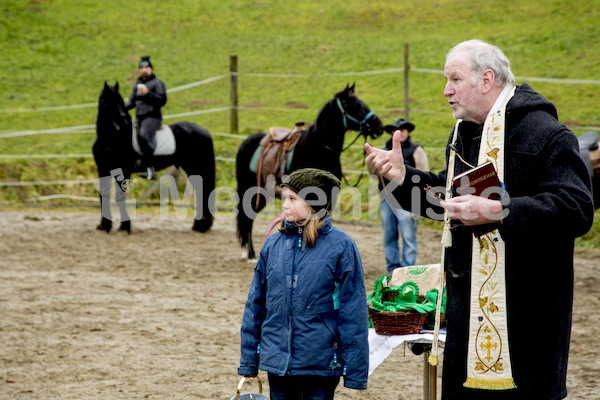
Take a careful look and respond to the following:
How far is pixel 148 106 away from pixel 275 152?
124 inches

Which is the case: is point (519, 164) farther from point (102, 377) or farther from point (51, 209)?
point (51, 209)

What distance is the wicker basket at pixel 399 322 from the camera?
3.01 m

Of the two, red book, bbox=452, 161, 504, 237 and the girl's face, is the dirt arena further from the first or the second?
the girl's face

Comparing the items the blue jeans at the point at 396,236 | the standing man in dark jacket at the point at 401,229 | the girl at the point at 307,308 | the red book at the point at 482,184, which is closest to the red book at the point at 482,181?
the red book at the point at 482,184

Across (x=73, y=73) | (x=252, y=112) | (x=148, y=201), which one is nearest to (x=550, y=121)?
(x=148, y=201)

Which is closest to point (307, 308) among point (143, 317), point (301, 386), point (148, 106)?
point (301, 386)

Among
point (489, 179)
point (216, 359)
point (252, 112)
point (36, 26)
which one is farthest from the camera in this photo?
point (36, 26)

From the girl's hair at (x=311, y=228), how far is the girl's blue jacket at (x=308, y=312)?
0.10 feet

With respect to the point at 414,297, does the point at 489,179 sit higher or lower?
higher

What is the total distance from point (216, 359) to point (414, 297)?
6.89ft

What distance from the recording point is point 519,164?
2174mm

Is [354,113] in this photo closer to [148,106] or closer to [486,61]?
[148,106]

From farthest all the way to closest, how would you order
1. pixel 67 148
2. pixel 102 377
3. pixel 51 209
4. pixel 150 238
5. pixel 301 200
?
pixel 67 148
pixel 51 209
pixel 150 238
pixel 102 377
pixel 301 200

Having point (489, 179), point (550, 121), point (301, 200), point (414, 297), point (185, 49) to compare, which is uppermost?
point (185, 49)
